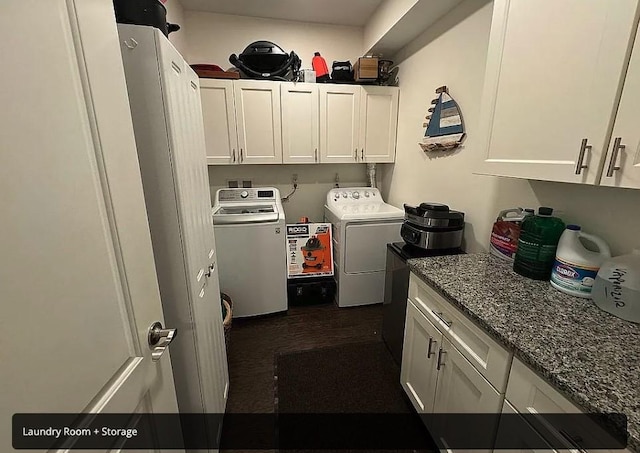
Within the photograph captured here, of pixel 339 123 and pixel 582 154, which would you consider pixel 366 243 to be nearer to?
pixel 339 123

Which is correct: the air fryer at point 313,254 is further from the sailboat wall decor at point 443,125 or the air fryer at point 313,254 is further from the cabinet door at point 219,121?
the sailboat wall decor at point 443,125

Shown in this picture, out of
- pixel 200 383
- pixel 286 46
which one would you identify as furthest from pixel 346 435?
pixel 286 46

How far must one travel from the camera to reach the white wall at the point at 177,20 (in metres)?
2.16

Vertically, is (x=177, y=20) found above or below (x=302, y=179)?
above

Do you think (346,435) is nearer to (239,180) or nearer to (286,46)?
(239,180)

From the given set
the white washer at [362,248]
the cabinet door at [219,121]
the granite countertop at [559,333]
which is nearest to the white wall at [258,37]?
the cabinet door at [219,121]

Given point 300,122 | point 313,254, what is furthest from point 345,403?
point 300,122

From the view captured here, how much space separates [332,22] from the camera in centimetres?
281

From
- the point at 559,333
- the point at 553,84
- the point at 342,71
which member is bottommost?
the point at 559,333

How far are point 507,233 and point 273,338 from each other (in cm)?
183

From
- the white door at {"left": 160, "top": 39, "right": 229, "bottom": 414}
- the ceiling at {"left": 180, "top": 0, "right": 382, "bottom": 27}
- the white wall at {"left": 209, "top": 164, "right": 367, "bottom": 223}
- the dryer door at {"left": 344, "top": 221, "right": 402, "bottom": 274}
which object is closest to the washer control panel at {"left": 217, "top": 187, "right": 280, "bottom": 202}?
the white wall at {"left": 209, "top": 164, "right": 367, "bottom": 223}

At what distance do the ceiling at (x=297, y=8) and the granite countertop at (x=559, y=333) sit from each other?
8.11ft

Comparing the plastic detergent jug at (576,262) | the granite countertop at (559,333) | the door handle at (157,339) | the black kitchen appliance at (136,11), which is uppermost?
the black kitchen appliance at (136,11)

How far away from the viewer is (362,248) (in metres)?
2.56
